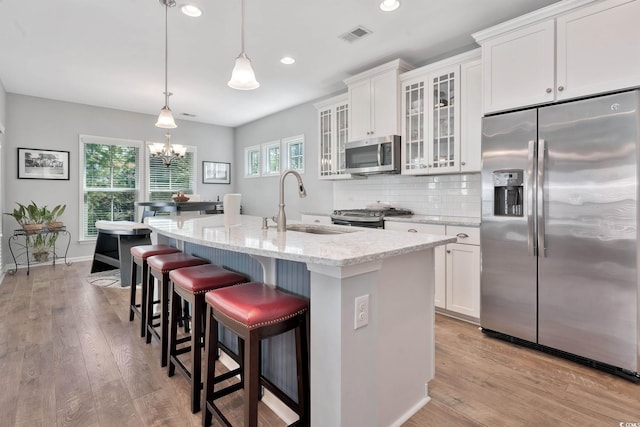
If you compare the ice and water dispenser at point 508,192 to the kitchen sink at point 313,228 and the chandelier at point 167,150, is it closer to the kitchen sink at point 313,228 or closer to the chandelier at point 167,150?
the kitchen sink at point 313,228

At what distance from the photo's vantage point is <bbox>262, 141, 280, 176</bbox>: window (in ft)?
20.4

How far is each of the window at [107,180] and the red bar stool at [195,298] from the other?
489 cm

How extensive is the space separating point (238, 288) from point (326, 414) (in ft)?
2.29

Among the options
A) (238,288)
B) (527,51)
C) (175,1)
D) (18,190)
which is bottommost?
(238,288)

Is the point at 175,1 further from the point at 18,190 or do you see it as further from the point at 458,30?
the point at 18,190

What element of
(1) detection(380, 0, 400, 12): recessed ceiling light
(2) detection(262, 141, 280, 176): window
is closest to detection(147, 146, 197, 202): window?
(2) detection(262, 141, 280, 176): window

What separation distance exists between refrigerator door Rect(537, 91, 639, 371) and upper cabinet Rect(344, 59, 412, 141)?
1613 millimetres

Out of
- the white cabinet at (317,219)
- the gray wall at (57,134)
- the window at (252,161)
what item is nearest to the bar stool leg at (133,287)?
the white cabinet at (317,219)

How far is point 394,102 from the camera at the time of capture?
3623 mm

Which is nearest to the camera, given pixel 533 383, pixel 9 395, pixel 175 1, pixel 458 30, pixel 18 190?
pixel 9 395

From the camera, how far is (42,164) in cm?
527

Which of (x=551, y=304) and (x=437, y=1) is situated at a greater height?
(x=437, y=1)

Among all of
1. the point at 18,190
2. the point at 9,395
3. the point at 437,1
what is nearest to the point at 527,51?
the point at 437,1

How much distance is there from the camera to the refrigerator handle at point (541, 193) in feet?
7.65
